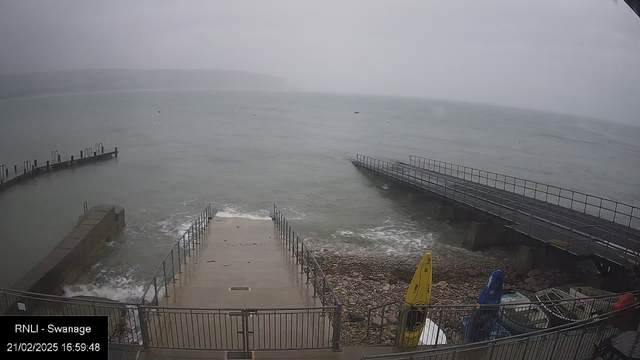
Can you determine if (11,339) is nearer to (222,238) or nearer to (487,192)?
(222,238)

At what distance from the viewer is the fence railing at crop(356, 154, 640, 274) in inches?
591

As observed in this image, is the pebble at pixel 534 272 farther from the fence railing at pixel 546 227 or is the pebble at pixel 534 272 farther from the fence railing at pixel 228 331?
the fence railing at pixel 228 331

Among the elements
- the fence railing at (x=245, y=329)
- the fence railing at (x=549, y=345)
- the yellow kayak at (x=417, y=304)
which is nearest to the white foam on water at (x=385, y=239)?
the fence railing at (x=245, y=329)

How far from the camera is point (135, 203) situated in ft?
99.1

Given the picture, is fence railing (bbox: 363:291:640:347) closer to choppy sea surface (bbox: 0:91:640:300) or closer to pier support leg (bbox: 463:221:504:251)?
pier support leg (bbox: 463:221:504:251)

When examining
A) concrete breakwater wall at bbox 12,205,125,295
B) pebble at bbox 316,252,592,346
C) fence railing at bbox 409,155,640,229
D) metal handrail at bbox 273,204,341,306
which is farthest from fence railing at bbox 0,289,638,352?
fence railing at bbox 409,155,640,229

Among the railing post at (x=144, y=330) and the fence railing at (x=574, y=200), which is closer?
the railing post at (x=144, y=330)

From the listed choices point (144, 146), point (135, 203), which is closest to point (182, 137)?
point (144, 146)

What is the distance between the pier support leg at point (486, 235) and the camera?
2086cm

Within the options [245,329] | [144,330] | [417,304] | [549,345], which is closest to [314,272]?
[417,304]

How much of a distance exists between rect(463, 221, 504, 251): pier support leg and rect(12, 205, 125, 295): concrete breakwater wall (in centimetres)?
1960

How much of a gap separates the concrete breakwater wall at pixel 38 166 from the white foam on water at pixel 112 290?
2141 centimetres

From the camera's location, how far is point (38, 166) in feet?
127

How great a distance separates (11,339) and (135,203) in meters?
27.4
